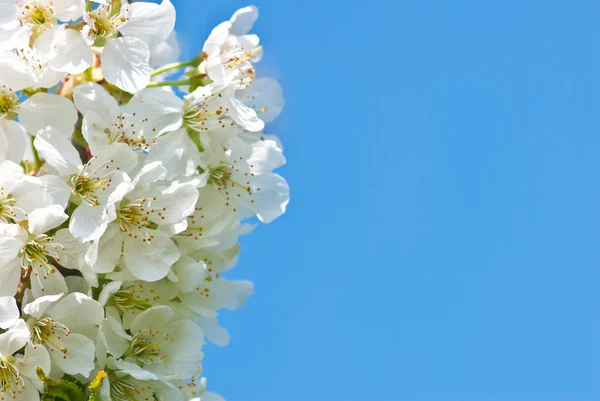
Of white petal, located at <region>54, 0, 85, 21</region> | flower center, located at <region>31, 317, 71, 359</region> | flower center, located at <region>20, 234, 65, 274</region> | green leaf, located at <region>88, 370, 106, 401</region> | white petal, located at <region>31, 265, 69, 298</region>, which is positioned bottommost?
green leaf, located at <region>88, 370, 106, 401</region>

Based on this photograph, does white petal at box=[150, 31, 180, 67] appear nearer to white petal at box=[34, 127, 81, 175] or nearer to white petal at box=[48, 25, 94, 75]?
white petal at box=[48, 25, 94, 75]

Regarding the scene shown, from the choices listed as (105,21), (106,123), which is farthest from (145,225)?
(105,21)

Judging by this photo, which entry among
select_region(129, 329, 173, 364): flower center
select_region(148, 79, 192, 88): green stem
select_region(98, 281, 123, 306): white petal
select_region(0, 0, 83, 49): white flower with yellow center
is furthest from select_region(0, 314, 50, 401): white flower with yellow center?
select_region(148, 79, 192, 88): green stem

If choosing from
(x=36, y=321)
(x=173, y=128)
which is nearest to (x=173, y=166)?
(x=173, y=128)

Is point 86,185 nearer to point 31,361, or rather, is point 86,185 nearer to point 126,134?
point 126,134

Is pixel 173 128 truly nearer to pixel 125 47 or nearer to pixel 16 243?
pixel 125 47

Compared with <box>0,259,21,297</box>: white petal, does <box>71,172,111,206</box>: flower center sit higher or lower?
higher

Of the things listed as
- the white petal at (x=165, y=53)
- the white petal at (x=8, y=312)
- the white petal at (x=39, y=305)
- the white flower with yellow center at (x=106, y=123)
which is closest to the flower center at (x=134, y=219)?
the white flower with yellow center at (x=106, y=123)
